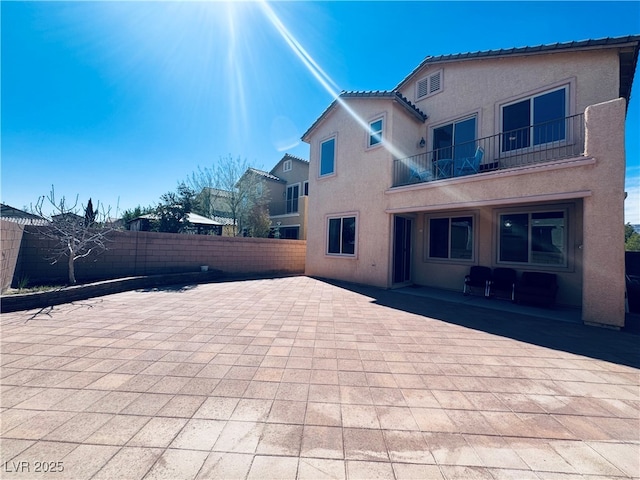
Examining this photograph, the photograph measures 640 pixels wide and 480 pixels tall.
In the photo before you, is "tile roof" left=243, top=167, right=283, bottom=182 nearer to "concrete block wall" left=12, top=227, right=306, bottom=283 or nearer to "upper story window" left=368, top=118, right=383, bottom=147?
"concrete block wall" left=12, top=227, right=306, bottom=283

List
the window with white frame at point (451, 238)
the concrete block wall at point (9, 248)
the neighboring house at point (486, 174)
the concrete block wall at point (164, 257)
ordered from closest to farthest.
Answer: the neighboring house at point (486, 174)
the concrete block wall at point (9, 248)
the concrete block wall at point (164, 257)
the window with white frame at point (451, 238)

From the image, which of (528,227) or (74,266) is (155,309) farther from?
(528,227)

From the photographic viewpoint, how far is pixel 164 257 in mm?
9328

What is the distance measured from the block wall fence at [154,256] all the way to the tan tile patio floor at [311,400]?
7.96 feet

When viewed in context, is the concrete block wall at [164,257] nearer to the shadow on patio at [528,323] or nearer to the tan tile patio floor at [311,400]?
the tan tile patio floor at [311,400]

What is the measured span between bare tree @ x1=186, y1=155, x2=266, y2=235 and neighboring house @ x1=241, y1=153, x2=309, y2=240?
0.63 meters

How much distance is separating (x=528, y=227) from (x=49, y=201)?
541 inches

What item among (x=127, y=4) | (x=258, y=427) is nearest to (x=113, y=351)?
(x=258, y=427)

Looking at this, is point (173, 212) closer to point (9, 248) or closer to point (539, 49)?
point (9, 248)

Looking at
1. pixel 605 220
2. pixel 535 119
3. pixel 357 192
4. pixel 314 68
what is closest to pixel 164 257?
pixel 357 192

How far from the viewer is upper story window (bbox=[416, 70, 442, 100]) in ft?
32.4

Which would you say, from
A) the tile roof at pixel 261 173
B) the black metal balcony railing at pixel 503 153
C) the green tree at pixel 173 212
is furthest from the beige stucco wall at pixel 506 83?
the green tree at pixel 173 212

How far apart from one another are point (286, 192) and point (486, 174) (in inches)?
613

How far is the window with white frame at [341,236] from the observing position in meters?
10.5
